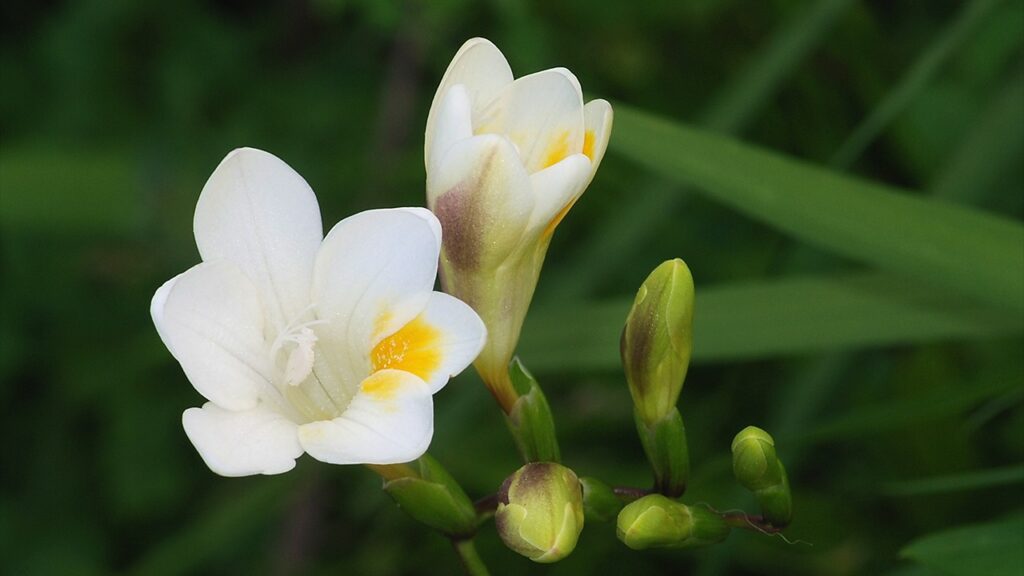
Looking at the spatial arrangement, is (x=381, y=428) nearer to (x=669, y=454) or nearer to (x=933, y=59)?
(x=669, y=454)

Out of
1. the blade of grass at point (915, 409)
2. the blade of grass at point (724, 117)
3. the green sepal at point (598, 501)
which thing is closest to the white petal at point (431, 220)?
the green sepal at point (598, 501)

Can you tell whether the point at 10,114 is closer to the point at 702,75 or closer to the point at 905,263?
the point at 702,75

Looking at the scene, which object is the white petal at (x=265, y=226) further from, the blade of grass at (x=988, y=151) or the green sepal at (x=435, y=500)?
the blade of grass at (x=988, y=151)

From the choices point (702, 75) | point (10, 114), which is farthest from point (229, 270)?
point (10, 114)

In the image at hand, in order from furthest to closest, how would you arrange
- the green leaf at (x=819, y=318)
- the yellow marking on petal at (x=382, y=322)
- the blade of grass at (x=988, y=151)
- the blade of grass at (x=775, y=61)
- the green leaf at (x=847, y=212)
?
the blade of grass at (x=775, y=61) < the blade of grass at (x=988, y=151) < the green leaf at (x=819, y=318) < the green leaf at (x=847, y=212) < the yellow marking on petal at (x=382, y=322)

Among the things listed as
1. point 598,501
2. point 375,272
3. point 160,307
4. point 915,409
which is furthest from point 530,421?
point 915,409

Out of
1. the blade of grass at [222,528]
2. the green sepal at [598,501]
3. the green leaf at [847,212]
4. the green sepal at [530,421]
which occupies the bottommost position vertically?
the blade of grass at [222,528]

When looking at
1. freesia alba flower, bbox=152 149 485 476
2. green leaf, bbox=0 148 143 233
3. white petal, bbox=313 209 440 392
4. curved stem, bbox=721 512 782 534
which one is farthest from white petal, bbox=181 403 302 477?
green leaf, bbox=0 148 143 233
